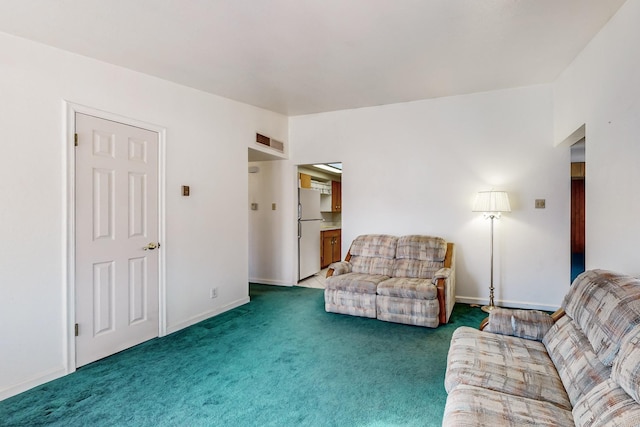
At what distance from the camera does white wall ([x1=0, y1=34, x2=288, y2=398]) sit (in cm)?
223

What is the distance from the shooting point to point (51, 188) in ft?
7.94

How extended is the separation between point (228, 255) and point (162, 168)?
134cm

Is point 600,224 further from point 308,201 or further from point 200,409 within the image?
point 308,201

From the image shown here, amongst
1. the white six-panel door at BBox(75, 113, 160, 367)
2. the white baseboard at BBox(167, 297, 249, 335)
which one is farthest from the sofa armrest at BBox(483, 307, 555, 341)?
the white six-panel door at BBox(75, 113, 160, 367)

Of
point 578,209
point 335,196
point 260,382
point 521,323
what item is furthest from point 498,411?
point 578,209

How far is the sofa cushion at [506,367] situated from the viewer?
59.6 inches

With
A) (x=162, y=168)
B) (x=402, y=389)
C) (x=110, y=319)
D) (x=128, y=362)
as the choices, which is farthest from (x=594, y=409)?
(x=162, y=168)

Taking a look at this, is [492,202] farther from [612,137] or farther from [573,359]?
[573,359]

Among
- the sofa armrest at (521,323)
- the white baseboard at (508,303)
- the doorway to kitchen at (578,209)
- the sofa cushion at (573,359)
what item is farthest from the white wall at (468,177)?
the doorway to kitchen at (578,209)

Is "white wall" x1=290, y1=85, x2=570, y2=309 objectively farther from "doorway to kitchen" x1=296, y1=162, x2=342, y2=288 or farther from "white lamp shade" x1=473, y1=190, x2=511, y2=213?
"doorway to kitchen" x1=296, y1=162, x2=342, y2=288

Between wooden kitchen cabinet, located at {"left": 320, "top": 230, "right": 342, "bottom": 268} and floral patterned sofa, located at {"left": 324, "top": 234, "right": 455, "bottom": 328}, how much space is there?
7.00 feet

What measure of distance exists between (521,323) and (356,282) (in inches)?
71.8

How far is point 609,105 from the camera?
92.4 inches

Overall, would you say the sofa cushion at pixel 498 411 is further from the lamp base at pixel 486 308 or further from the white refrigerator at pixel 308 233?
the white refrigerator at pixel 308 233
